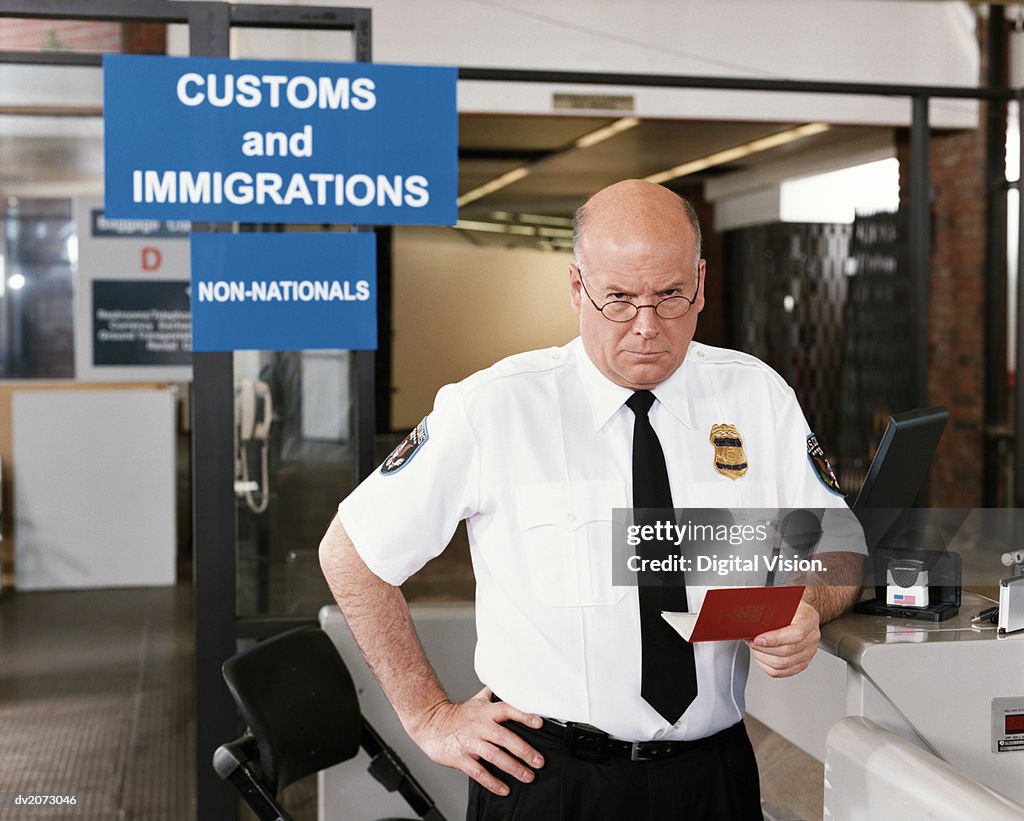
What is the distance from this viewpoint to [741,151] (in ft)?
21.7

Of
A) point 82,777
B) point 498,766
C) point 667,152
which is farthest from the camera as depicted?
point 667,152

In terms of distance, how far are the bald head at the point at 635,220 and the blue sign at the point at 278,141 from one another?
1216 millimetres

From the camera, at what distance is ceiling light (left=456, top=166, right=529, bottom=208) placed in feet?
18.3

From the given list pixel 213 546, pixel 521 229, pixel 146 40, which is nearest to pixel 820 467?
pixel 213 546

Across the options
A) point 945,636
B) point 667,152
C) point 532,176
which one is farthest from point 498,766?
point 667,152

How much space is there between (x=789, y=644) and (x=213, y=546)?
1.76 meters

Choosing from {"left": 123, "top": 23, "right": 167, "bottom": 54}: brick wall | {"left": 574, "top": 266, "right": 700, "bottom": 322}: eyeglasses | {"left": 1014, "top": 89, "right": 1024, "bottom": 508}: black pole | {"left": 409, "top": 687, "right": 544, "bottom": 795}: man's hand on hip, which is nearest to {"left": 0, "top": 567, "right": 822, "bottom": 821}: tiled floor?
{"left": 409, "top": 687, "right": 544, "bottom": 795}: man's hand on hip

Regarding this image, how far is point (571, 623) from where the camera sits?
4.79 feet

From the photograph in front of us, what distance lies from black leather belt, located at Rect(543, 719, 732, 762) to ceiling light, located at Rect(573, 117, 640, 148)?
442 centimetres

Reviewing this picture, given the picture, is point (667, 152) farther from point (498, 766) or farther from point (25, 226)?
point (498, 766)

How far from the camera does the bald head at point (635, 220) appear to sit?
1.39 m

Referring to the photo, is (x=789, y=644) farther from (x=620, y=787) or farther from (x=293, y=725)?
(x=293, y=725)

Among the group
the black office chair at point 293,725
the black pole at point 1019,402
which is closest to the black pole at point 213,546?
the black office chair at point 293,725

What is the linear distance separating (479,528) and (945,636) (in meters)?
0.62
